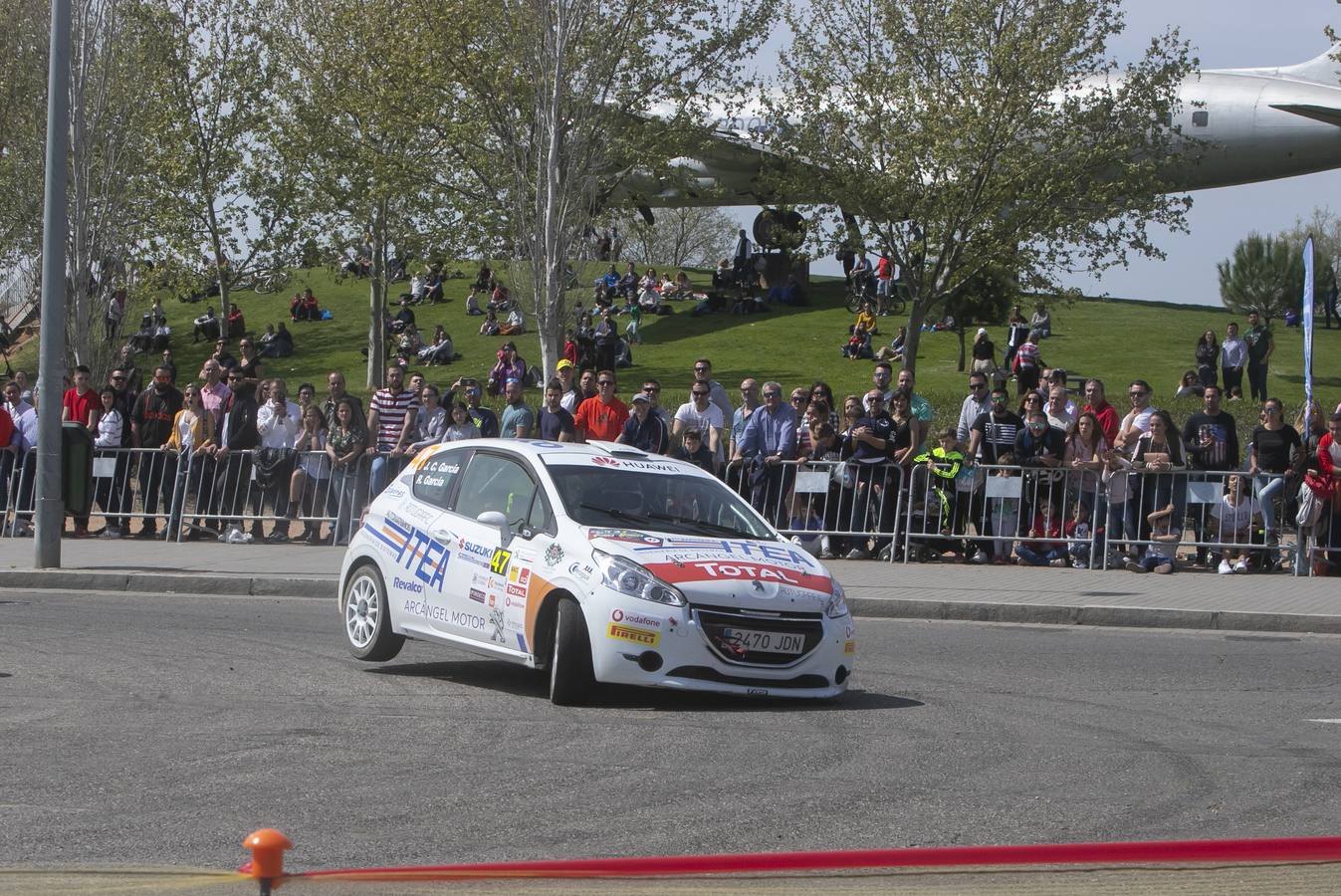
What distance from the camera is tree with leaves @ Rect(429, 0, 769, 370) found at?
113 feet

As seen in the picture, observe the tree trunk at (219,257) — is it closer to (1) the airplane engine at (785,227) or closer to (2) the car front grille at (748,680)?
(1) the airplane engine at (785,227)

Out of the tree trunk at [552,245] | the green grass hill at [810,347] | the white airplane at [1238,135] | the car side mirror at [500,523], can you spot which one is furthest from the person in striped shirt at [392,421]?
the white airplane at [1238,135]

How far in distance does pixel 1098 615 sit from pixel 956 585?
1.94 m

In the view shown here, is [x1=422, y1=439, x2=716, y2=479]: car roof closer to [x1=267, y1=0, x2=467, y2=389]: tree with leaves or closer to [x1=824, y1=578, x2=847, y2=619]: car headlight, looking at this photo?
[x1=824, y1=578, x2=847, y2=619]: car headlight

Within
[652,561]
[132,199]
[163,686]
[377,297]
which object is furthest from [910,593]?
[377,297]

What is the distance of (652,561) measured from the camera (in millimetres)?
9492

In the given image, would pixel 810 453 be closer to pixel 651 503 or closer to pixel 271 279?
pixel 651 503

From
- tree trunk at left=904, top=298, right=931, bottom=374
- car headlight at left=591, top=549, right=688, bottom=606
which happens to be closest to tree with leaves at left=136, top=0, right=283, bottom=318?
tree trunk at left=904, top=298, right=931, bottom=374

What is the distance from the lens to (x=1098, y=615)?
1451 centimetres

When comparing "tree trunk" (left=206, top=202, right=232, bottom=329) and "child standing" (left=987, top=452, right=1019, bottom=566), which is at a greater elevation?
"tree trunk" (left=206, top=202, right=232, bottom=329)

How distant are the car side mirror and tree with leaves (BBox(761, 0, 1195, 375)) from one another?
2685cm

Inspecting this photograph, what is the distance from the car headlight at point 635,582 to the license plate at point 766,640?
35cm

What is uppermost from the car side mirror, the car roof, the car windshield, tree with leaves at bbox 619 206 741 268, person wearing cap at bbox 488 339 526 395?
tree with leaves at bbox 619 206 741 268

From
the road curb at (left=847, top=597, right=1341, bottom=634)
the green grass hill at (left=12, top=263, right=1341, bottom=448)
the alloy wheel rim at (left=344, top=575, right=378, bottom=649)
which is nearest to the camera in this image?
the alloy wheel rim at (left=344, top=575, right=378, bottom=649)
